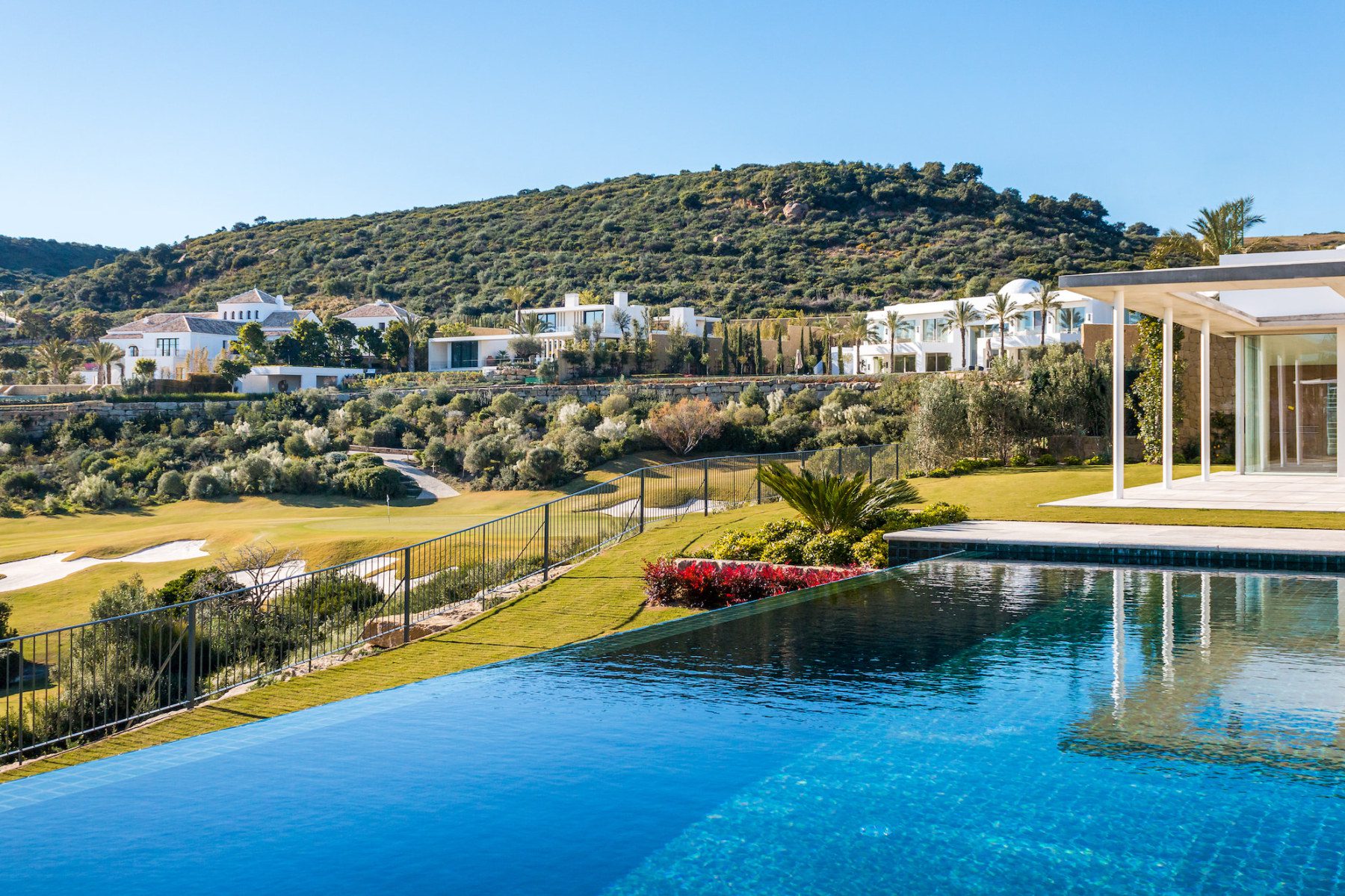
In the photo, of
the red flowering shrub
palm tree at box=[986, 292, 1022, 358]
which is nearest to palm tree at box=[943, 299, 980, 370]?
palm tree at box=[986, 292, 1022, 358]

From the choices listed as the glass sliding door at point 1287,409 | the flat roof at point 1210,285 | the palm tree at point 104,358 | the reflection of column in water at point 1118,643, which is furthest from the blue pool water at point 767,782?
the palm tree at point 104,358

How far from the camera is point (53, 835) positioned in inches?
176

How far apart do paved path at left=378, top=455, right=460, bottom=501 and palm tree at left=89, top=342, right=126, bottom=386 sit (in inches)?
1126

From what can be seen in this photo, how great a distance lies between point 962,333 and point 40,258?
3868 inches

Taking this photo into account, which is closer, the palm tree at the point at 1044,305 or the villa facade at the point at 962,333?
the palm tree at the point at 1044,305

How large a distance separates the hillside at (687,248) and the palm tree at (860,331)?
41.0ft

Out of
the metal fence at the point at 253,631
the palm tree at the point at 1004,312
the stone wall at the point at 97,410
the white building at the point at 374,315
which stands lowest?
the metal fence at the point at 253,631

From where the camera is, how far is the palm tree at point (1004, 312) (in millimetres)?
51719

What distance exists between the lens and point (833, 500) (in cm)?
1296

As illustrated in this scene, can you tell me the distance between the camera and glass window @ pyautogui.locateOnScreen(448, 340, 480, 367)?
67.2m

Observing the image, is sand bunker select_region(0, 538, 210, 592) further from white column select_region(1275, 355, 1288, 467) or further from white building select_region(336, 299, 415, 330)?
white building select_region(336, 299, 415, 330)

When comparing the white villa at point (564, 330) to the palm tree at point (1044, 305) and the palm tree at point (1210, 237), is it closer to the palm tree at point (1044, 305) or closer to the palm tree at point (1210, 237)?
the palm tree at point (1044, 305)

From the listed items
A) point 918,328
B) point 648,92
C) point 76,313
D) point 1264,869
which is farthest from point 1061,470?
point 76,313

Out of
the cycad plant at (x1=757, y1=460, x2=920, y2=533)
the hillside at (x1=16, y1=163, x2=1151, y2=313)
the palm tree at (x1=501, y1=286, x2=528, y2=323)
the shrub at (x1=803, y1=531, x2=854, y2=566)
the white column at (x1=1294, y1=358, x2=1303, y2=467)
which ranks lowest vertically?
A: the shrub at (x1=803, y1=531, x2=854, y2=566)
